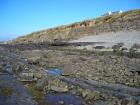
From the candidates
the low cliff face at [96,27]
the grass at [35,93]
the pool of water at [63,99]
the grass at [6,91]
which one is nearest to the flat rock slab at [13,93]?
the grass at [6,91]

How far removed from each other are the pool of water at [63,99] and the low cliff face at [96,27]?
4015 cm

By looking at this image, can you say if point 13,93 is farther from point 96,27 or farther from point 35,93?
point 96,27

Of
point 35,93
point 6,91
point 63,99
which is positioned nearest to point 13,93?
point 6,91

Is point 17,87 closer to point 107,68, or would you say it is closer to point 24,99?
point 24,99

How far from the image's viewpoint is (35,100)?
593 inches

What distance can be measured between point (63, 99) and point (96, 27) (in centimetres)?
5591

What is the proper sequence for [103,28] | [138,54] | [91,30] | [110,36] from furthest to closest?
[91,30] → [103,28] → [110,36] → [138,54]

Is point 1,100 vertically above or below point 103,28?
below

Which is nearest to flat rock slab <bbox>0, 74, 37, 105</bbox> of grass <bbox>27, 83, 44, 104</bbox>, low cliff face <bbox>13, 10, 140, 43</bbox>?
grass <bbox>27, 83, 44, 104</bbox>

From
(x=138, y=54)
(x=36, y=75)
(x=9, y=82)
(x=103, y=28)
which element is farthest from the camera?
(x=103, y=28)

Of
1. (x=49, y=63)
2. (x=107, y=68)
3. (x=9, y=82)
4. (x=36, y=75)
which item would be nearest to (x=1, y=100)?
(x=9, y=82)

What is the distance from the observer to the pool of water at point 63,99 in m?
14.7

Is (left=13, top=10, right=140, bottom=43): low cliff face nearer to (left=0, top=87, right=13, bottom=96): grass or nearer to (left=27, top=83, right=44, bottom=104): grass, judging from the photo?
(left=27, top=83, right=44, bottom=104): grass

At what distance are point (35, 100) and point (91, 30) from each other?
5801 cm
